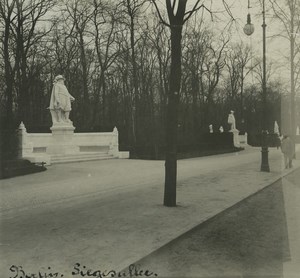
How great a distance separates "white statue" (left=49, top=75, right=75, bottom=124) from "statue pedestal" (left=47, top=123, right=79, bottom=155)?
1.66 feet

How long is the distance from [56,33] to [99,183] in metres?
28.0

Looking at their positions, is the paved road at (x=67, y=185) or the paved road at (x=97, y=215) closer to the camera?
the paved road at (x=97, y=215)

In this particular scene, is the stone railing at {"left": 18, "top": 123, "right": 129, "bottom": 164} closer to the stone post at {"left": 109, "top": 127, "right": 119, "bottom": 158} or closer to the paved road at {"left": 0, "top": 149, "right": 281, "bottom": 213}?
the stone post at {"left": 109, "top": 127, "right": 119, "bottom": 158}

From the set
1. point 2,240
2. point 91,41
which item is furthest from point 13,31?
point 2,240

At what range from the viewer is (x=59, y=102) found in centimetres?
2616

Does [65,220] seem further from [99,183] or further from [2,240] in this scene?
[99,183]

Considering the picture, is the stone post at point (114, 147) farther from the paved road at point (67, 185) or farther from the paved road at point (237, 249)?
the paved road at point (237, 249)

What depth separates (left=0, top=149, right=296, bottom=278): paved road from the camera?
19.6 ft

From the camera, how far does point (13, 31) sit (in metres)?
35.3

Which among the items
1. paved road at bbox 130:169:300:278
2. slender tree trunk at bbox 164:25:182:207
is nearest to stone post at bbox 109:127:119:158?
slender tree trunk at bbox 164:25:182:207

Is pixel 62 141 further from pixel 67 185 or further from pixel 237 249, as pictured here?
pixel 237 249

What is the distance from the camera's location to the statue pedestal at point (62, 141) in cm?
2555

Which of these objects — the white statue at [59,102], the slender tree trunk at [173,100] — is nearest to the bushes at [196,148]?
the white statue at [59,102]

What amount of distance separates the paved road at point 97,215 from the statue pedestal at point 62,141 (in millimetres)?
9028
